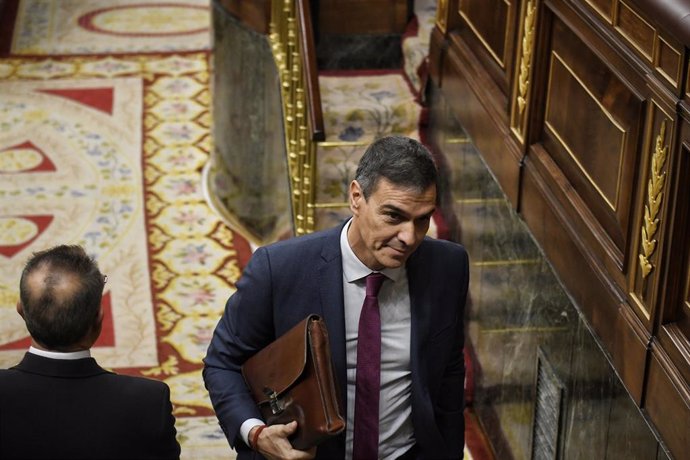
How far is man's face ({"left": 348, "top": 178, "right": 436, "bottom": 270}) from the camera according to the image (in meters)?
3.33

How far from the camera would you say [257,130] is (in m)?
8.02

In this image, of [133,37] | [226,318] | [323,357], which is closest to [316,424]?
[323,357]

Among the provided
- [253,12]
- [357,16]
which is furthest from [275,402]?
[253,12]

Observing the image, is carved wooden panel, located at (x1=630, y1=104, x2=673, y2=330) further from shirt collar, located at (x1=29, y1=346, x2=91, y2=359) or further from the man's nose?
shirt collar, located at (x1=29, y1=346, x2=91, y2=359)

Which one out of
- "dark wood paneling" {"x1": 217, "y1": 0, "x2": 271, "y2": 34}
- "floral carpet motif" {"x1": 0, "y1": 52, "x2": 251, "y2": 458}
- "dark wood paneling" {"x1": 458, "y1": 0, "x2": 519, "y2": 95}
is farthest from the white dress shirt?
"dark wood paneling" {"x1": 217, "y1": 0, "x2": 271, "y2": 34}

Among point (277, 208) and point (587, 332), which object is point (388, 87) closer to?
point (277, 208)

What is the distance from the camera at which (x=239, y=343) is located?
3.57 m

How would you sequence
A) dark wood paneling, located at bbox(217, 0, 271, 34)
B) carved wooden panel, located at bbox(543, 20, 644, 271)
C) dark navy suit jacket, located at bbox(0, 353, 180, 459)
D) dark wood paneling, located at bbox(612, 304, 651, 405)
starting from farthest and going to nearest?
dark wood paneling, located at bbox(217, 0, 271, 34), carved wooden panel, located at bbox(543, 20, 644, 271), dark wood paneling, located at bbox(612, 304, 651, 405), dark navy suit jacket, located at bbox(0, 353, 180, 459)

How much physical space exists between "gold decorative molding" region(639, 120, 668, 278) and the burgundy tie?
94 centimetres

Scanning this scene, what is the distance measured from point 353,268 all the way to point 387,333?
0.19 meters

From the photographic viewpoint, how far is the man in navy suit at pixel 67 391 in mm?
2934

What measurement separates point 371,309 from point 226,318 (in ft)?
1.27

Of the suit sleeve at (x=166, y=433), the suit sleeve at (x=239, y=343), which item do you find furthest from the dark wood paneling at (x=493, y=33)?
the suit sleeve at (x=166, y=433)

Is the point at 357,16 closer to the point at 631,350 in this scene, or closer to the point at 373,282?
the point at 631,350
